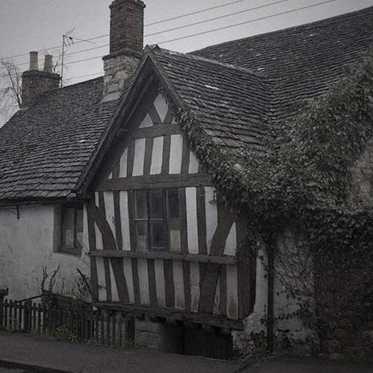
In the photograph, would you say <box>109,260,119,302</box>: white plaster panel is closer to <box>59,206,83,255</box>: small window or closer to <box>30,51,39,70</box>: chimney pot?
<box>59,206,83,255</box>: small window

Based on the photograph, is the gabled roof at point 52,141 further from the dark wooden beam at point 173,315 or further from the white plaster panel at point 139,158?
the dark wooden beam at point 173,315

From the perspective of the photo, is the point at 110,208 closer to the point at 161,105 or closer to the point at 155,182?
the point at 155,182

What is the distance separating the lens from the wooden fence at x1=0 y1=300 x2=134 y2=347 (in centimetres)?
729

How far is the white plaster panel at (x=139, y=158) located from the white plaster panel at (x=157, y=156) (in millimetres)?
240

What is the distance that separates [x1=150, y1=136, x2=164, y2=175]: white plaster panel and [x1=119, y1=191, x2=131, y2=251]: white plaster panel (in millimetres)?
780

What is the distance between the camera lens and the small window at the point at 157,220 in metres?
7.27

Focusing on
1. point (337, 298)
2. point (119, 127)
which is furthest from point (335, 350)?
point (119, 127)

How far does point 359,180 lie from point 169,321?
3935 mm

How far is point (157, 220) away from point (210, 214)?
115cm

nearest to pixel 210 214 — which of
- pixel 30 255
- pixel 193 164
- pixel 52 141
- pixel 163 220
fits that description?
pixel 193 164

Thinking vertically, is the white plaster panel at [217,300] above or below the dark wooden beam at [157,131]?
below

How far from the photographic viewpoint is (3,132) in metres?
15.5

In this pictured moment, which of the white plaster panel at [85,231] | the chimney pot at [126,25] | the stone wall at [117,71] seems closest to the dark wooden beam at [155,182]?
the white plaster panel at [85,231]

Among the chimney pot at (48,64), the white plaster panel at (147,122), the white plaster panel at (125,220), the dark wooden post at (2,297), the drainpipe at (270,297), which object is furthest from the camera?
the chimney pot at (48,64)
